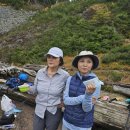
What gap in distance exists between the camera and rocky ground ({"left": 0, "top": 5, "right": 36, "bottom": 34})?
24955 millimetres

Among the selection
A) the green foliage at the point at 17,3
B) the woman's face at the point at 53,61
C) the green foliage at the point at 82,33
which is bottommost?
the green foliage at the point at 82,33

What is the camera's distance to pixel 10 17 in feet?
93.5

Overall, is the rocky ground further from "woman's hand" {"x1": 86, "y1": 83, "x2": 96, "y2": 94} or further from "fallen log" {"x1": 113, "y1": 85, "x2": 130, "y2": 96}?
"woman's hand" {"x1": 86, "y1": 83, "x2": 96, "y2": 94}

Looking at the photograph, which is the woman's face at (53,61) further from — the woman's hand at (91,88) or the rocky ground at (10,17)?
the rocky ground at (10,17)

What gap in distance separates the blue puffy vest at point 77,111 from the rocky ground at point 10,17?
18.3m

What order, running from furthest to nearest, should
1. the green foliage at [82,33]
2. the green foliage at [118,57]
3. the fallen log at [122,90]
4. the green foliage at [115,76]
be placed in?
the green foliage at [82,33] → the green foliage at [118,57] → the green foliage at [115,76] → the fallen log at [122,90]

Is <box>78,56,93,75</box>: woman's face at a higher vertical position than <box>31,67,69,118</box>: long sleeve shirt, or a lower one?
higher

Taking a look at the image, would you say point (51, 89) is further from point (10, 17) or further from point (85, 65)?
point (10, 17)

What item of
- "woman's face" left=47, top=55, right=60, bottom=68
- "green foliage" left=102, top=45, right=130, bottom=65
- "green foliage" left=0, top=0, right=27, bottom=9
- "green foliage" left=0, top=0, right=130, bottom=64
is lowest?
"green foliage" left=102, top=45, right=130, bottom=65

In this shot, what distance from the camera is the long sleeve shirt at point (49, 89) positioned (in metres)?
4.79

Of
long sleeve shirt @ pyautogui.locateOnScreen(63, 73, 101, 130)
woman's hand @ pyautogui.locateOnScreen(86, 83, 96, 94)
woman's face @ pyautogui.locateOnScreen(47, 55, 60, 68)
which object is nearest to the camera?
woman's hand @ pyautogui.locateOnScreen(86, 83, 96, 94)

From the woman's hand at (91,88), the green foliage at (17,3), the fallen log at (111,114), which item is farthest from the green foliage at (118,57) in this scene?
the green foliage at (17,3)

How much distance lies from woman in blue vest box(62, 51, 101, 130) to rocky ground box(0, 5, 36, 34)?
18.2 meters

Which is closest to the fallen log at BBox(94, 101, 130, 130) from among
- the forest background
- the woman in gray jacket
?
the woman in gray jacket
